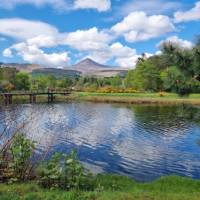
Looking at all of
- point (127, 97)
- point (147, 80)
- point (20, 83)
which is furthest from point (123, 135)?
point (20, 83)

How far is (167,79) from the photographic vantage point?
1097 centimetres

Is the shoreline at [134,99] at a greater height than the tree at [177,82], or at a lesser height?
lesser

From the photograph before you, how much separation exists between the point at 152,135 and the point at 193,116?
21293 millimetres

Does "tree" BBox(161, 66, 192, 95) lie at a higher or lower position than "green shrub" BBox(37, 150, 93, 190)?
higher

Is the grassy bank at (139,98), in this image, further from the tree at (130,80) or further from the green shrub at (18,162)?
the green shrub at (18,162)

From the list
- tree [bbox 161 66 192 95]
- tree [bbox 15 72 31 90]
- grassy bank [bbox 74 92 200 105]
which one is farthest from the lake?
tree [bbox 15 72 31 90]

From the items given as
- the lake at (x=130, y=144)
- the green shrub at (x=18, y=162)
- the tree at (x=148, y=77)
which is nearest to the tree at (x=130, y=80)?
the tree at (x=148, y=77)

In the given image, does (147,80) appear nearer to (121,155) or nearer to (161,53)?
(121,155)

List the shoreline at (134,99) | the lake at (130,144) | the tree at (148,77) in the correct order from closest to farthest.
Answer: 1. the lake at (130,144)
2. the shoreline at (134,99)
3. the tree at (148,77)

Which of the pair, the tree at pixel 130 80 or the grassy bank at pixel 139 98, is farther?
the tree at pixel 130 80

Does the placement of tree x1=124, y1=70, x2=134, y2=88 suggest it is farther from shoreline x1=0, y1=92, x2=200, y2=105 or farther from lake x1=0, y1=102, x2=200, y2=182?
lake x1=0, y1=102, x2=200, y2=182

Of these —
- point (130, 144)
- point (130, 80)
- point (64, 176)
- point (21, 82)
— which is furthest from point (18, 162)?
point (21, 82)

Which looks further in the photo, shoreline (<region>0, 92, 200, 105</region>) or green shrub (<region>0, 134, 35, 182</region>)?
shoreline (<region>0, 92, 200, 105</region>)

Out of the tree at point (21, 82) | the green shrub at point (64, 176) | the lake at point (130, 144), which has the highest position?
the tree at point (21, 82)
